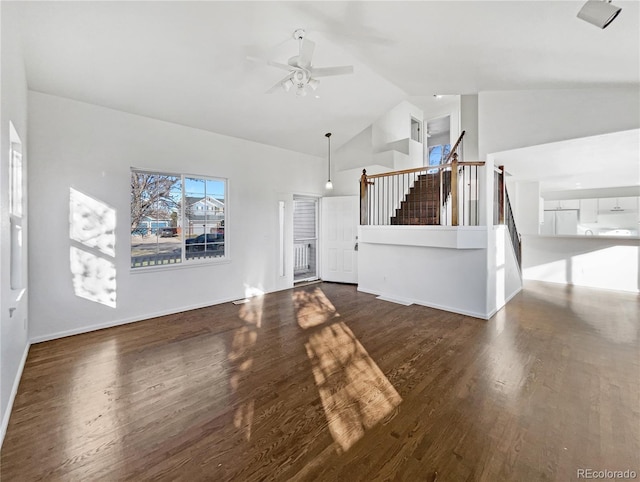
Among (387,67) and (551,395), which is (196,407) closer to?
(551,395)

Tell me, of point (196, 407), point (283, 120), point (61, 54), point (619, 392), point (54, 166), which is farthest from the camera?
point (283, 120)

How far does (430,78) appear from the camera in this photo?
185 inches

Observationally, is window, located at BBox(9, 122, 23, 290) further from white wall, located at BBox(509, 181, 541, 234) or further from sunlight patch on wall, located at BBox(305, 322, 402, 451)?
white wall, located at BBox(509, 181, 541, 234)

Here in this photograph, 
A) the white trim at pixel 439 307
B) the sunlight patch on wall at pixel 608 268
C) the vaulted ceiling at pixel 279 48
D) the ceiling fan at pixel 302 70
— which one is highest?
the vaulted ceiling at pixel 279 48

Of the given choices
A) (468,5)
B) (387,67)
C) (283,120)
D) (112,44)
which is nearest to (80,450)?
(112,44)

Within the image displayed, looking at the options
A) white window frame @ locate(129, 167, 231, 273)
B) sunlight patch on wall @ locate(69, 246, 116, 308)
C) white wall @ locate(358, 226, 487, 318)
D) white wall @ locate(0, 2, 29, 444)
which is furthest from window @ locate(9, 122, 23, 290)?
white wall @ locate(358, 226, 487, 318)

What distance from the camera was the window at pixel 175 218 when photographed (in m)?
4.55

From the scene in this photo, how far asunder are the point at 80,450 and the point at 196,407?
2.42 ft

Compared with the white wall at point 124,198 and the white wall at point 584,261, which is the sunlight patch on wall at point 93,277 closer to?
the white wall at point 124,198

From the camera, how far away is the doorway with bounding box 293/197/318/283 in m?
7.57

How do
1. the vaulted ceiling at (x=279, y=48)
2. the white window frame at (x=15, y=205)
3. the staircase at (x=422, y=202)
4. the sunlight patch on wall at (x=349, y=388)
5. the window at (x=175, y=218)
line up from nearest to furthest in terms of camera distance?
the sunlight patch on wall at (x=349, y=388)
the white window frame at (x=15, y=205)
the vaulted ceiling at (x=279, y=48)
the window at (x=175, y=218)
the staircase at (x=422, y=202)

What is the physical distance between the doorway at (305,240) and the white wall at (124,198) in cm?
157

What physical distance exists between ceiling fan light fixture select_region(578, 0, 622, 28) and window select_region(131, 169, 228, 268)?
5.08 meters

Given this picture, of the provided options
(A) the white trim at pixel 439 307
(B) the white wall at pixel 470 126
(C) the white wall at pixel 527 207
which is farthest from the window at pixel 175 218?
(C) the white wall at pixel 527 207
